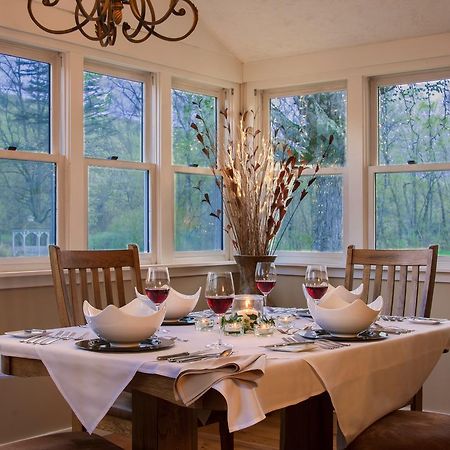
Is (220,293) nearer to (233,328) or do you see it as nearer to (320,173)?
(233,328)

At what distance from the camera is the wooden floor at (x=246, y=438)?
3.68 meters

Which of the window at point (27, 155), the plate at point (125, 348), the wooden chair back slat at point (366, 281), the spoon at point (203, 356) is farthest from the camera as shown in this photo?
the window at point (27, 155)

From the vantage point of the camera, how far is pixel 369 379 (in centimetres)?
200

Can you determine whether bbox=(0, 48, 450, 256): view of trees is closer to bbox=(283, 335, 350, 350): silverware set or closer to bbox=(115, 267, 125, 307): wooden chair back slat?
bbox=(115, 267, 125, 307): wooden chair back slat

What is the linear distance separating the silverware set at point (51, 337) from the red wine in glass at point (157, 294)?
0.77 feet

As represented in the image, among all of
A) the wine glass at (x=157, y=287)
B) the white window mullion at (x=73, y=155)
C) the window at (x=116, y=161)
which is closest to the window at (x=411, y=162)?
the window at (x=116, y=161)

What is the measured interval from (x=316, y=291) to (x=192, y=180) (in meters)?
2.15

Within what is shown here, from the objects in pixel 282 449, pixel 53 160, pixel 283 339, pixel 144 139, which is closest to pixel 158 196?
pixel 144 139

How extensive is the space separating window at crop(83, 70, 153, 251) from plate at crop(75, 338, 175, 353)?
1.93m

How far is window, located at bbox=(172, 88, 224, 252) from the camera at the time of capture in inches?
172

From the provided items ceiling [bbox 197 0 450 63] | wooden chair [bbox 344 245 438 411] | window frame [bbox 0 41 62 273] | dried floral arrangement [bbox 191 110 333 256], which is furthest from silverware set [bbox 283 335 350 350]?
ceiling [bbox 197 0 450 63]

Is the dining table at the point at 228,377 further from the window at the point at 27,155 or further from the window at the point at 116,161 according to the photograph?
the window at the point at 116,161

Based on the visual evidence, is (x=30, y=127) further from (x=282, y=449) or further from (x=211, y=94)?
(x=282, y=449)

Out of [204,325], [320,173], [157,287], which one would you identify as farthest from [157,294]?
[320,173]
